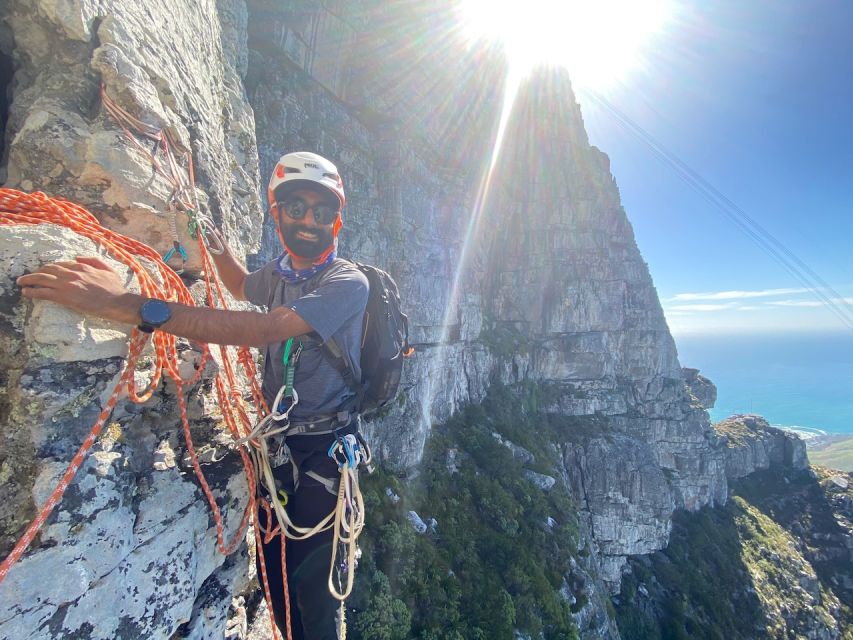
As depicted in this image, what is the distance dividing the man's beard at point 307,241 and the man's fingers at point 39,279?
1246 mm

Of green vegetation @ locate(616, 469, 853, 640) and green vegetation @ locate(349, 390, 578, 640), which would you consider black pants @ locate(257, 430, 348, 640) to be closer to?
green vegetation @ locate(349, 390, 578, 640)

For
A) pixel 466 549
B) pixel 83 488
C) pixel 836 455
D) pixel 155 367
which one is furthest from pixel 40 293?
pixel 836 455

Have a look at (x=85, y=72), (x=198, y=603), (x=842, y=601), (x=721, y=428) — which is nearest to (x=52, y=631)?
(x=198, y=603)

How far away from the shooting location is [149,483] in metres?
2.08

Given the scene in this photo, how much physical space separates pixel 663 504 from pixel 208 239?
158 ft

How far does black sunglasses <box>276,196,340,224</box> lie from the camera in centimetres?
261

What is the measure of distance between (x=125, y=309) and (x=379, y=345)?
1.46 m

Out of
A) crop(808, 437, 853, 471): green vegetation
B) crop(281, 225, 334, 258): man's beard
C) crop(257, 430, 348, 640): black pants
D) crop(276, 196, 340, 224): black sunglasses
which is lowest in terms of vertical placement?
crop(808, 437, 853, 471): green vegetation

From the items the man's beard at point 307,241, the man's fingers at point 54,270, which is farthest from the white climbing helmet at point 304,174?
the man's fingers at point 54,270

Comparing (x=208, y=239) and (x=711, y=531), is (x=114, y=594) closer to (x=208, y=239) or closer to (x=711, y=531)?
(x=208, y=239)

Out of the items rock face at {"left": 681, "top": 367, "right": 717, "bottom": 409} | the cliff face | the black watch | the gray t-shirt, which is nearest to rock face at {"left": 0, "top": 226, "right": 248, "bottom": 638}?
the cliff face

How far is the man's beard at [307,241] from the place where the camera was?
2.63 m

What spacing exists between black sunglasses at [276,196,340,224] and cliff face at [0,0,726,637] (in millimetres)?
1000

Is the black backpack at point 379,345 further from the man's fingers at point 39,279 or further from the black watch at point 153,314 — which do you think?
the man's fingers at point 39,279
